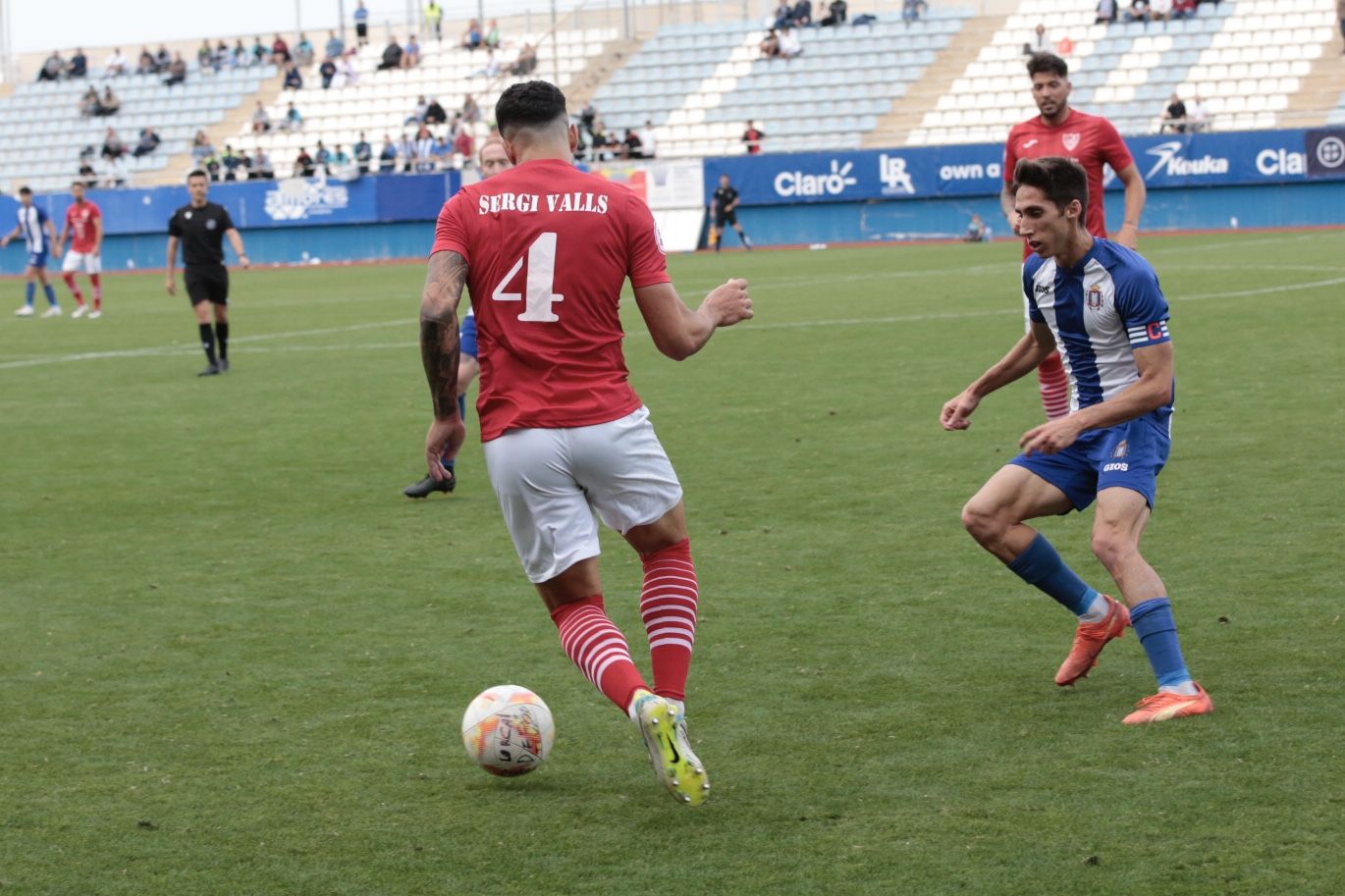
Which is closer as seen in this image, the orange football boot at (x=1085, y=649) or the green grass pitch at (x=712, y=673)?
the green grass pitch at (x=712, y=673)

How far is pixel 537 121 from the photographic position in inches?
191

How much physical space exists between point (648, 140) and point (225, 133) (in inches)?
600

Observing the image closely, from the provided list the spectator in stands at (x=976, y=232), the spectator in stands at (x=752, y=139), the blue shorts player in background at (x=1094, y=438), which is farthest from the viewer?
the spectator in stands at (x=752, y=139)

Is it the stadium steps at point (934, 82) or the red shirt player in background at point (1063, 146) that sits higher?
the red shirt player in background at point (1063, 146)

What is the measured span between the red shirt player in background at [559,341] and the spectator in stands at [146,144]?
161 feet

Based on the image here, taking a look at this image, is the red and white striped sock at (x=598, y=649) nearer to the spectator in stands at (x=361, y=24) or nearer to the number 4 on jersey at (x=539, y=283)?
the number 4 on jersey at (x=539, y=283)

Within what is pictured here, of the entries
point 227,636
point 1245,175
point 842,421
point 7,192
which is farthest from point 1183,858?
point 7,192

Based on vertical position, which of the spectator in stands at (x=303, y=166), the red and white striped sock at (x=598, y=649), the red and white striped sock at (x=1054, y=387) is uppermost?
the red and white striped sock at (x=598, y=649)

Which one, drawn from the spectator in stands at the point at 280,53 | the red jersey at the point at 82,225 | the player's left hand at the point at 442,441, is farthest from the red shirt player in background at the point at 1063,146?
the spectator in stands at the point at 280,53

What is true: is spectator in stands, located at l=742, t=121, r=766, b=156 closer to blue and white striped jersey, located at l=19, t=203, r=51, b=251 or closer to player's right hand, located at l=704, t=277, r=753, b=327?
blue and white striped jersey, located at l=19, t=203, r=51, b=251

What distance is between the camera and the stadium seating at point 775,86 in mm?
44250

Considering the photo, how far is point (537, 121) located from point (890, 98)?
40.5 m

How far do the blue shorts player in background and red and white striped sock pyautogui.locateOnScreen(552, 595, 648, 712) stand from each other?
139cm

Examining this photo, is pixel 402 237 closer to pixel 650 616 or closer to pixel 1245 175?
pixel 1245 175
